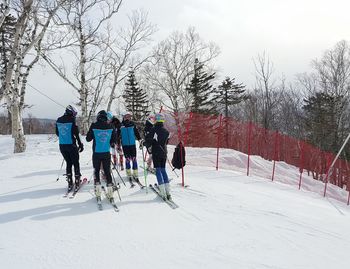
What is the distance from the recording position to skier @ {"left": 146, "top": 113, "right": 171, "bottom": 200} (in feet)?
24.9

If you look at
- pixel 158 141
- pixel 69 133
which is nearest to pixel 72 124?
pixel 69 133

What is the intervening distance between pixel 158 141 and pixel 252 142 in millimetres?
14032

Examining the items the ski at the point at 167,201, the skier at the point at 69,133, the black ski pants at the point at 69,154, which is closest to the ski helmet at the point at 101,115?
the skier at the point at 69,133

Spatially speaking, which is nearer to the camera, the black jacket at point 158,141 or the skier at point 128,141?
the black jacket at point 158,141

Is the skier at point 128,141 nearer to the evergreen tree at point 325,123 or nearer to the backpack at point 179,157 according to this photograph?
the backpack at point 179,157

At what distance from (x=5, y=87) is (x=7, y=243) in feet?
33.7

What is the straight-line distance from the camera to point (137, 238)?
210 inches

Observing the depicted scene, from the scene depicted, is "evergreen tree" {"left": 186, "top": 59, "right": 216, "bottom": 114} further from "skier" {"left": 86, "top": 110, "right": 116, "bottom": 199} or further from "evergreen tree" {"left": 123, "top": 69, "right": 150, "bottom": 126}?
"skier" {"left": 86, "top": 110, "right": 116, "bottom": 199}

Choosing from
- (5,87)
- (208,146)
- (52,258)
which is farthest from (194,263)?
(208,146)

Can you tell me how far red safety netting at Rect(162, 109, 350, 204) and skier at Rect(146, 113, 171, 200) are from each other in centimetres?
655

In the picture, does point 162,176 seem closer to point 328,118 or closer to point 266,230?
point 266,230

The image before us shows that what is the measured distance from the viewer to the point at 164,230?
19.0ft

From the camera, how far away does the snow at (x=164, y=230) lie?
183 inches

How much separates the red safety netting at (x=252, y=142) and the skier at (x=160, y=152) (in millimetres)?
6552
